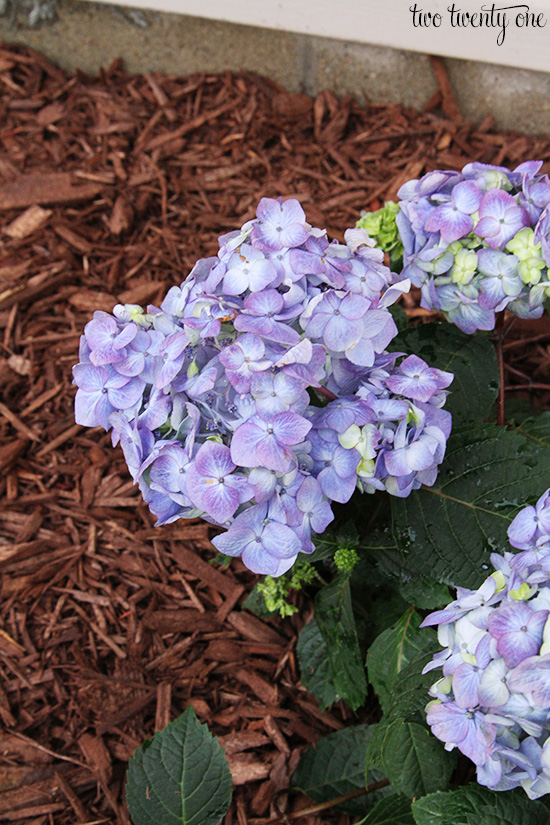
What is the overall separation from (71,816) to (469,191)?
1402 millimetres

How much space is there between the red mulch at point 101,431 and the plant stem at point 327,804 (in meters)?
0.04

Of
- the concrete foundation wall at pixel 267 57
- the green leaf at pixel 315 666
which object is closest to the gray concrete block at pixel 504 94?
the concrete foundation wall at pixel 267 57

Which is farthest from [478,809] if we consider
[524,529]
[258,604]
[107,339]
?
[107,339]

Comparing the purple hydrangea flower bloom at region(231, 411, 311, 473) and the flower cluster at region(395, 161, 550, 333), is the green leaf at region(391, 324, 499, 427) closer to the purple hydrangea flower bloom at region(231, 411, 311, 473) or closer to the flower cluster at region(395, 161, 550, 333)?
the flower cluster at region(395, 161, 550, 333)

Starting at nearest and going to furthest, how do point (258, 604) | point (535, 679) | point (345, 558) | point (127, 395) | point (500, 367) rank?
point (535, 679), point (127, 395), point (345, 558), point (500, 367), point (258, 604)

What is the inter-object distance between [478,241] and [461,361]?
260 millimetres

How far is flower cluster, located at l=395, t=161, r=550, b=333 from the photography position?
121 centimetres

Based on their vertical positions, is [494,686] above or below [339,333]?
below

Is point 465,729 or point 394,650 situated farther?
point 394,650

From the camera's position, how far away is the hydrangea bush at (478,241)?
3.98ft

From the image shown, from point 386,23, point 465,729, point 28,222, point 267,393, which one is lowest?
point 465,729

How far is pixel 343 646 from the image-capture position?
1.35 m

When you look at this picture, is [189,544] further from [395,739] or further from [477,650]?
[477,650]

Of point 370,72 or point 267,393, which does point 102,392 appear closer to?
point 267,393
